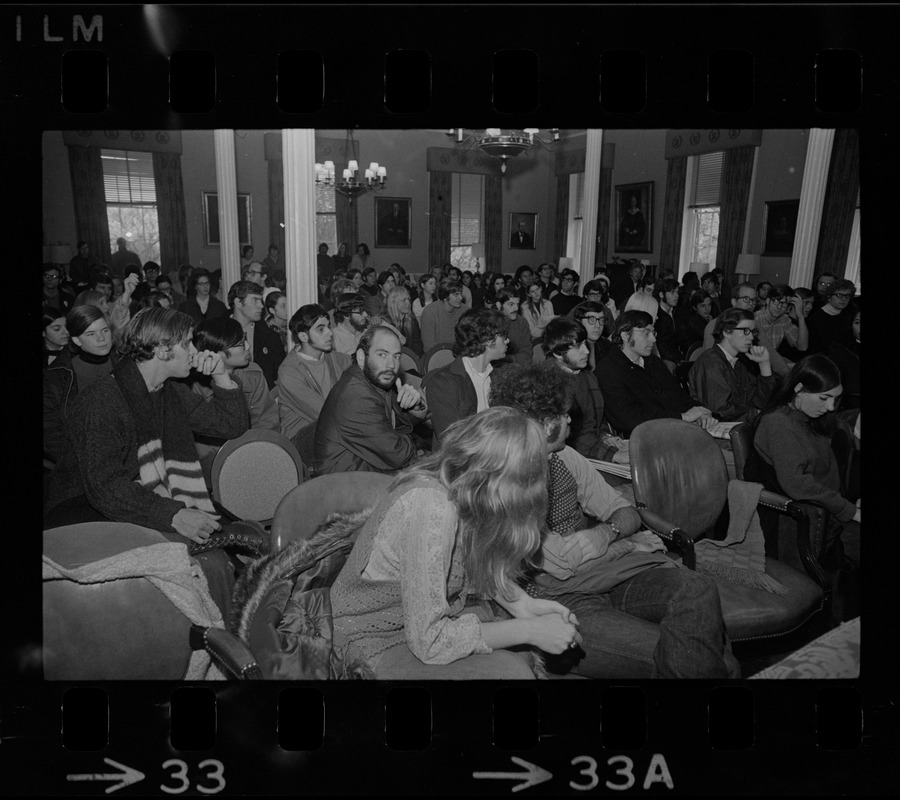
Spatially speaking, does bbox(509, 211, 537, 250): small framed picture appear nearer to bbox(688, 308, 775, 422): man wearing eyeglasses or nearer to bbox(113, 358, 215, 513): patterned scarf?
bbox(688, 308, 775, 422): man wearing eyeglasses

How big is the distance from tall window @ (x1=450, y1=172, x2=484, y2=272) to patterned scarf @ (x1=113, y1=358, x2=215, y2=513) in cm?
112

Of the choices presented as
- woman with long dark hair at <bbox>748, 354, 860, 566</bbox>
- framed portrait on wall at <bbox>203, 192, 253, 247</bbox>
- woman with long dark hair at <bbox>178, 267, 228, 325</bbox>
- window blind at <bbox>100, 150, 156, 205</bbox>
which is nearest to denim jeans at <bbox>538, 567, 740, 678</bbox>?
woman with long dark hair at <bbox>748, 354, 860, 566</bbox>

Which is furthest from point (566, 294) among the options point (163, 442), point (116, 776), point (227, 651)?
point (116, 776)

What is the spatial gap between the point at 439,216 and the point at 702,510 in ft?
4.87

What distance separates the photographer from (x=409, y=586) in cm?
180

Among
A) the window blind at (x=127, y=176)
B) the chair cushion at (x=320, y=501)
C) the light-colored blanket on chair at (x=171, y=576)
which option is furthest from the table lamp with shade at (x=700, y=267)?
the light-colored blanket on chair at (x=171, y=576)

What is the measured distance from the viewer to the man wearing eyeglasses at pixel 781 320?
8.15ft

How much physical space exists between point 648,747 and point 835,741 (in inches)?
24.7

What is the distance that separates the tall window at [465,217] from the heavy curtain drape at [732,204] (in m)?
0.85

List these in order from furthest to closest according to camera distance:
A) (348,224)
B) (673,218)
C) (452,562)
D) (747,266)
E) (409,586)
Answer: (673,218) < (747,266) < (348,224) < (452,562) < (409,586)

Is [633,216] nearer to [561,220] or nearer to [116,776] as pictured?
[561,220]
